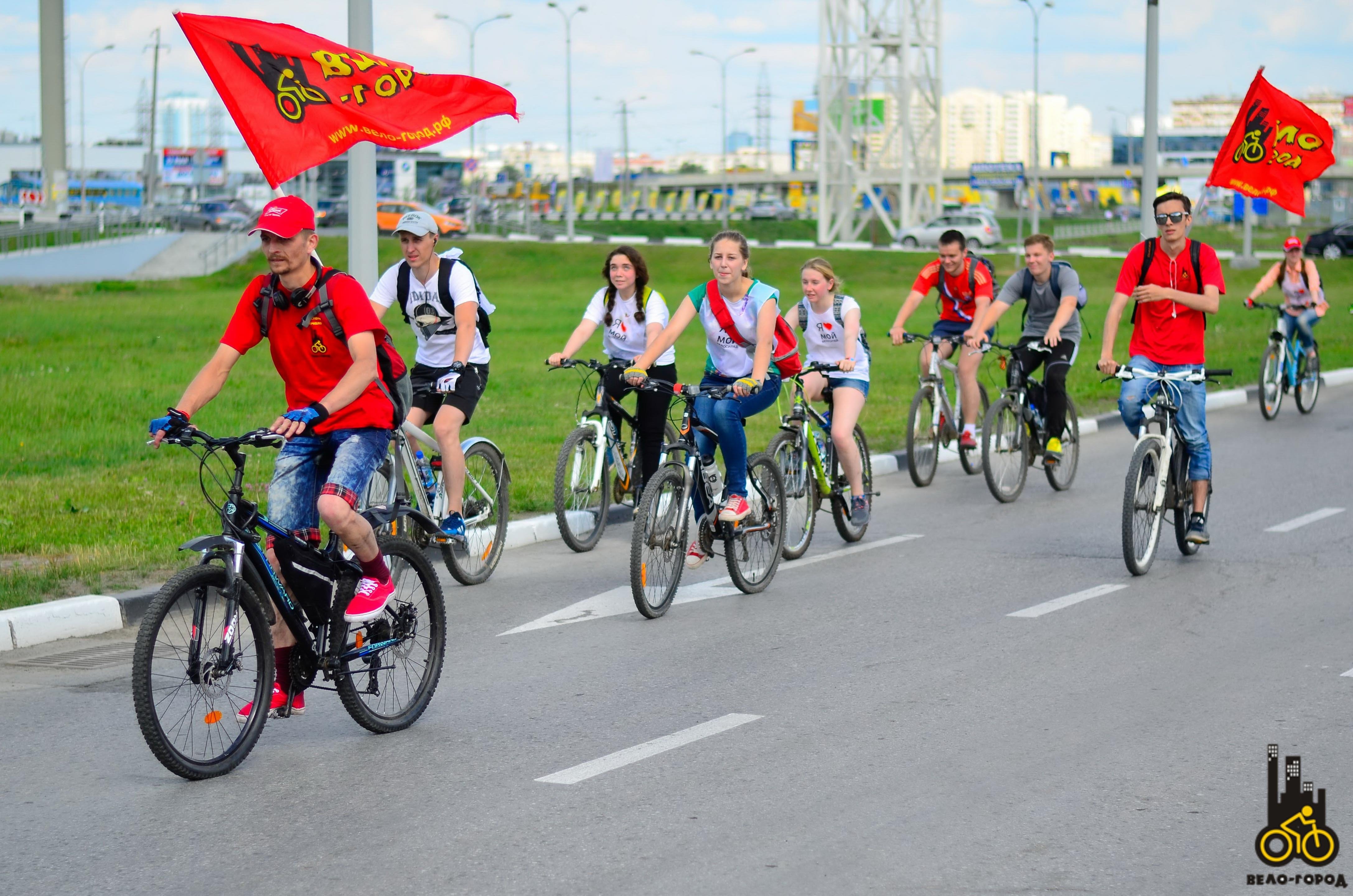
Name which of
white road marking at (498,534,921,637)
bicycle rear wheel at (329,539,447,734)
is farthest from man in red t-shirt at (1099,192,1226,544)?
bicycle rear wheel at (329,539,447,734)

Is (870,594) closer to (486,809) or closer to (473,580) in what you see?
(473,580)

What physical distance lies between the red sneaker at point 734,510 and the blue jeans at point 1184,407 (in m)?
2.29

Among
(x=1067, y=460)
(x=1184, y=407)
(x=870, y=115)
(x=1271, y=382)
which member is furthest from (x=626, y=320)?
(x=870, y=115)

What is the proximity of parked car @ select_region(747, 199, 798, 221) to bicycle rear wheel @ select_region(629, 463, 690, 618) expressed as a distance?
91305mm

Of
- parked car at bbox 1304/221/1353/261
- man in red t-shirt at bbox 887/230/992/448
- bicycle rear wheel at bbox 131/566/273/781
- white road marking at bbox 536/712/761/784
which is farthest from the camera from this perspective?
parked car at bbox 1304/221/1353/261

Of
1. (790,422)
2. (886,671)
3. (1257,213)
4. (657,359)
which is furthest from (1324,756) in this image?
(1257,213)

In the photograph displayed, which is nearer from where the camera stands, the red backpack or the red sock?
the red sock

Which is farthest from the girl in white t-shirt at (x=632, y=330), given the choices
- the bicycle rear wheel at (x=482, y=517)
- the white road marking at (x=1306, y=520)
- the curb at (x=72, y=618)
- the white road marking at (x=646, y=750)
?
the white road marking at (x=646, y=750)

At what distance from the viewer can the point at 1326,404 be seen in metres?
19.3

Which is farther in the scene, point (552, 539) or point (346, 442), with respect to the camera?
point (552, 539)

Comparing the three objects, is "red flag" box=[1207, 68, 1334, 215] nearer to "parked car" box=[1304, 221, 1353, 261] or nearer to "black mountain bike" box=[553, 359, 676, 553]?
"black mountain bike" box=[553, 359, 676, 553]

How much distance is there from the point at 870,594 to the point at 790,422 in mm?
1276

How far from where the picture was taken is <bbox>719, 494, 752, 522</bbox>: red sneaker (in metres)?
8.35

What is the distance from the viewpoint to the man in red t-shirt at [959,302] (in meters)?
12.4
